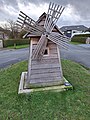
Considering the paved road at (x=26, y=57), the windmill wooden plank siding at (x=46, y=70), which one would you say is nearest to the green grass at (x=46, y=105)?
the windmill wooden plank siding at (x=46, y=70)

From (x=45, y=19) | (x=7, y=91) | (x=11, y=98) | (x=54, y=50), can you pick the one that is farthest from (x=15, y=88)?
Answer: (x=45, y=19)

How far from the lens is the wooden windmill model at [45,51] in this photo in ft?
16.7

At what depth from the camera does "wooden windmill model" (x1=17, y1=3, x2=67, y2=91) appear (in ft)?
16.7

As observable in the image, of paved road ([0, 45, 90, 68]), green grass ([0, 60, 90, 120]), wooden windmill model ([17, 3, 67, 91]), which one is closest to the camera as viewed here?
green grass ([0, 60, 90, 120])

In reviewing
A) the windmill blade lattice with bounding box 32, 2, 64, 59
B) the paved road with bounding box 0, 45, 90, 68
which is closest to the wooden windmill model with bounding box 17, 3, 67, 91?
the windmill blade lattice with bounding box 32, 2, 64, 59

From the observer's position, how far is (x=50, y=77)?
5.50 metres

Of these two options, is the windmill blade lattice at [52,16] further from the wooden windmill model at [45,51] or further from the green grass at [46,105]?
the green grass at [46,105]

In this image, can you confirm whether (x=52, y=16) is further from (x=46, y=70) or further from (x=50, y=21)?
(x=46, y=70)

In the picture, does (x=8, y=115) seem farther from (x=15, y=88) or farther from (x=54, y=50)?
(x=54, y=50)

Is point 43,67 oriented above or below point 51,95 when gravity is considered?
above

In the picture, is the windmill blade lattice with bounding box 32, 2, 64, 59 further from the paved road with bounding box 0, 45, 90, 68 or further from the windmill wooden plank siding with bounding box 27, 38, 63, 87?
the paved road with bounding box 0, 45, 90, 68

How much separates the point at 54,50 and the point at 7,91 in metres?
2.64

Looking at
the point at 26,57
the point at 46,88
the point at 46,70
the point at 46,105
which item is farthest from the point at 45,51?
the point at 26,57

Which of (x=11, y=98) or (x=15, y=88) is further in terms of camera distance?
(x=15, y=88)
